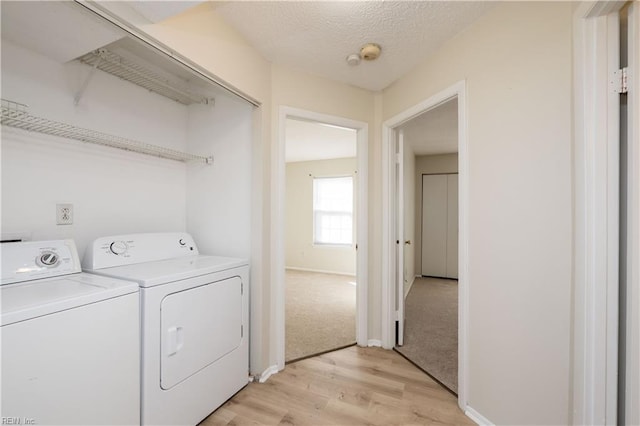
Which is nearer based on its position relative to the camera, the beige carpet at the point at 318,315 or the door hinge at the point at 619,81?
the door hinge at the point at 619,81

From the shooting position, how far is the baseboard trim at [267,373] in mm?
1975

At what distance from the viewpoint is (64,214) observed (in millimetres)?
1576

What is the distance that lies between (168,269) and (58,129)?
985 mm

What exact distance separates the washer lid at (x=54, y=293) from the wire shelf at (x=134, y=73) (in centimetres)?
119

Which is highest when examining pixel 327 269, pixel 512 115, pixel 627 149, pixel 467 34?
pixel 467 34

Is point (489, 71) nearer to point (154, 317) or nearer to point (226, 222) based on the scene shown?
Answer: point (226, 222)

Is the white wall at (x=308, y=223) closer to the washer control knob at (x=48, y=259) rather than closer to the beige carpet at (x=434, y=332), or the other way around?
the beige carpet at (x=434, y=332)

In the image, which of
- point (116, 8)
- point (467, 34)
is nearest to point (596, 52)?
point (467, 34)

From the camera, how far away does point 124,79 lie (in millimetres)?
1859

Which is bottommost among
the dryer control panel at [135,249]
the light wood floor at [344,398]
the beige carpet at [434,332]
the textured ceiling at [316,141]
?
the beige carpet at [434,332]

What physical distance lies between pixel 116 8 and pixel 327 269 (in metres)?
5.21

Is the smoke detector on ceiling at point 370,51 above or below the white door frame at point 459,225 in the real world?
above

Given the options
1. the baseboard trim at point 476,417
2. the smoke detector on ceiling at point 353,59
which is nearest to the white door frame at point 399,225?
the smoke detector on ceiling at point 353,59

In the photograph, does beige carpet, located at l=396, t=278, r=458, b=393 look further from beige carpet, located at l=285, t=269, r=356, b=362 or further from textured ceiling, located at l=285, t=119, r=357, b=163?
textured ceiling, located at l=285, t=119, r=357, b=163
